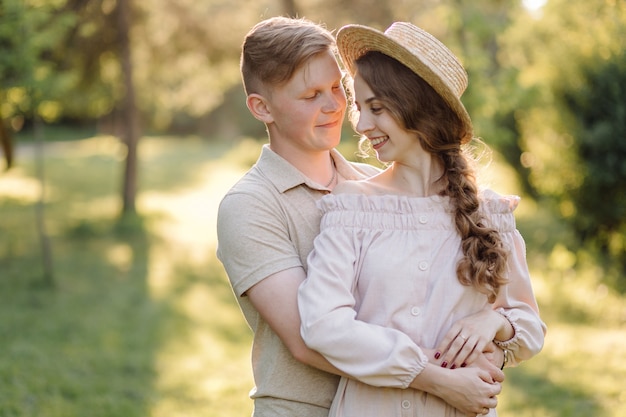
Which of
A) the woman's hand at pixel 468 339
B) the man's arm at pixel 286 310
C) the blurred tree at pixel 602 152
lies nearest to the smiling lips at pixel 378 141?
the man's arm at pixel 286 310

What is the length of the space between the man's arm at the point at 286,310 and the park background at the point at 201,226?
758 mm

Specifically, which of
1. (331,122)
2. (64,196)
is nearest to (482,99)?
(331,122)

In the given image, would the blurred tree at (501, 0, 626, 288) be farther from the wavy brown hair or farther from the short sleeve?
the short sleeve

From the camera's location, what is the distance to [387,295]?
2.13m

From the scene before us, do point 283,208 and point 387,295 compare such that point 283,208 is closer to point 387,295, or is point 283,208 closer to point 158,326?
point 387,295

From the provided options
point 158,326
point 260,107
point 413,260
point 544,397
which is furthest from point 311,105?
point 158,326

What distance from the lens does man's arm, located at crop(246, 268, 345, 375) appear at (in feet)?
7.02

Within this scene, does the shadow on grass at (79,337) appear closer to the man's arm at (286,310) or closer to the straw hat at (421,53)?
the man's arm at (286,310)

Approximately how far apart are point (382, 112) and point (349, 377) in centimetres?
77

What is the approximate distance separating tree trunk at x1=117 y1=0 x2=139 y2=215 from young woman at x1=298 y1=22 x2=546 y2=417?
41.2 ft

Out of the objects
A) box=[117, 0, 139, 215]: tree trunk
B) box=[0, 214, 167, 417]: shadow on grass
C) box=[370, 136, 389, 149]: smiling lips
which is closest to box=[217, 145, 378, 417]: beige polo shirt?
box=[370, 136, 389, 149]: smiling lips

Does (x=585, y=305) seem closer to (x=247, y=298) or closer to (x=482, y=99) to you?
(x=482, y=99)

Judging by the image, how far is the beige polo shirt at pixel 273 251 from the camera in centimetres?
222

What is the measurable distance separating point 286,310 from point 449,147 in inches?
27.3
